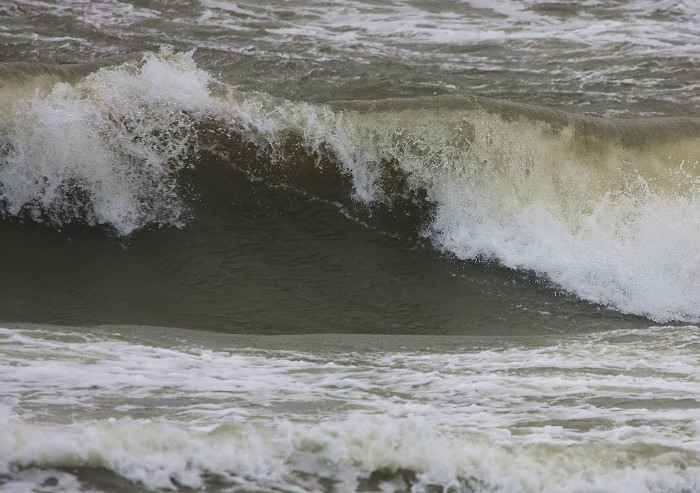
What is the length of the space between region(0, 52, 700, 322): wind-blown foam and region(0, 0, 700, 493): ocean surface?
0.02m

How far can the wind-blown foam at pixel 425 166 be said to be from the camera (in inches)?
236

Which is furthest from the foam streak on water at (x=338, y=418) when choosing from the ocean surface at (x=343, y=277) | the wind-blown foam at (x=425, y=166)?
the wind-blown foam at (x=425, y=166)

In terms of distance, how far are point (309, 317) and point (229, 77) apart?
360cm

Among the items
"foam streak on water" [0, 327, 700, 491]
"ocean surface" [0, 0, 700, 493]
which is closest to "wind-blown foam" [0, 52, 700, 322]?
"ocean surface" [0, 0, 700, 493]

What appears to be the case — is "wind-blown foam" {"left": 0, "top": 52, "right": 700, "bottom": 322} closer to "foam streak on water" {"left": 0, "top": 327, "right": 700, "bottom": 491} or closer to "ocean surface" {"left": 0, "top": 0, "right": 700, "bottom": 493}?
"ocean surface" {"left": 0, "top": 0, "right": 700, "bottom": 493}

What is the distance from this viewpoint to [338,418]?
3.16 meters

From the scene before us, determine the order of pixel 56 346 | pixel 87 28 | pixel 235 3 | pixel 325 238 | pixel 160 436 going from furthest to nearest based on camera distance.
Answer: pixel 235 3
pixel 87 28
pixel 325 238
pixel 56 346
pixel 160 436

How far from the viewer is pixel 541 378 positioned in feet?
13.1

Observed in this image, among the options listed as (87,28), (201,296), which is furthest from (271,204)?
(87,28)

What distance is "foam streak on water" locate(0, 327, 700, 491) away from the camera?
2811mm

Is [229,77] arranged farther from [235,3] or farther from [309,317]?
[309,317]

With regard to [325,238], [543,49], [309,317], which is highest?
[543,49]

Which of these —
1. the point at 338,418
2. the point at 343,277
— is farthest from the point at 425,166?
the point at 338,418

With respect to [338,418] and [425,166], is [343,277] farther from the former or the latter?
[338,418]
